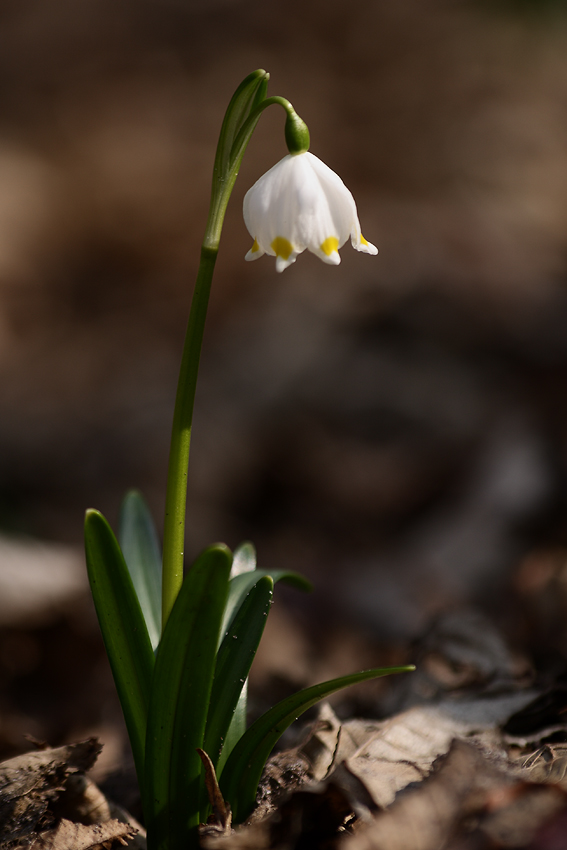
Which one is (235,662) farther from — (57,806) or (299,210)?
(299,210)

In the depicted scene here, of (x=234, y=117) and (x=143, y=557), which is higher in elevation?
(x=234, y=117)

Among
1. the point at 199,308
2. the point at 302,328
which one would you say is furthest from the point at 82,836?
the point at 302,328

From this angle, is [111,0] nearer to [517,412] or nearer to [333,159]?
[333,159]

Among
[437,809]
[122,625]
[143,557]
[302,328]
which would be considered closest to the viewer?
[437,809]

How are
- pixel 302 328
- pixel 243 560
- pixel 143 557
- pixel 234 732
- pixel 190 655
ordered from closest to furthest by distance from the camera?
pixel 190 655 < pixel 234 732 < pixel 143 557 < pixel 243 560 < pixel 302 328

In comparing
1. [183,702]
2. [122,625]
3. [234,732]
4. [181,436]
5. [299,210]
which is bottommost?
[234,732]

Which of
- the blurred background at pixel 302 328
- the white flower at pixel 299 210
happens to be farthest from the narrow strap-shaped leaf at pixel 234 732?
the white flower at pixel 299 210

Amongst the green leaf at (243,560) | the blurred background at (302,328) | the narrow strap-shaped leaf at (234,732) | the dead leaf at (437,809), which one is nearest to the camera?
the dead leaf at (437,809)

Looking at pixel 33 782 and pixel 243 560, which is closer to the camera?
pixel 33 782

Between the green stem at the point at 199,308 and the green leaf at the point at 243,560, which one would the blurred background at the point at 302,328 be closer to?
the green leaf at the point at 243,560
